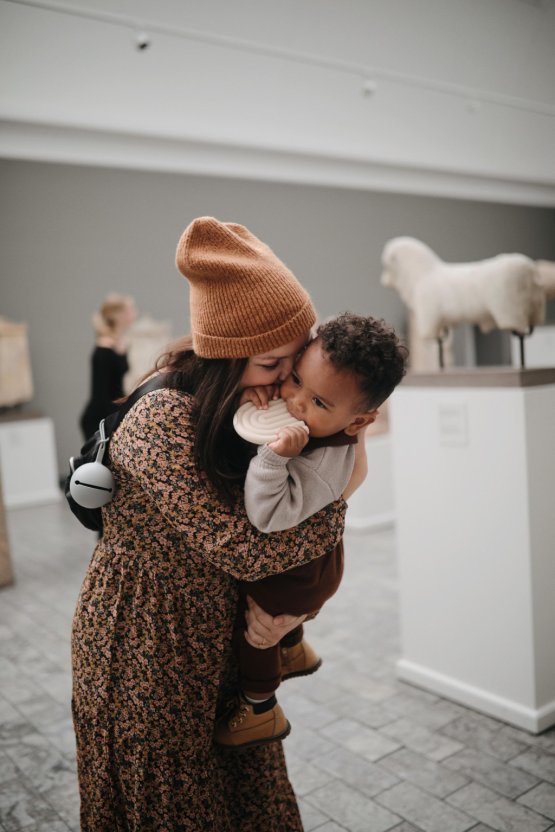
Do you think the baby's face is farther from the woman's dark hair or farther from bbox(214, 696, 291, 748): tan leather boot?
bbox(214, 696, 291, 748): tan leather boot

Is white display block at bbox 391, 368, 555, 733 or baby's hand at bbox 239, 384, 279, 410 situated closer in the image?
baby's hand at bbox 239, 384, 279, 410

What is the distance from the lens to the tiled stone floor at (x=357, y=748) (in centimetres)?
269

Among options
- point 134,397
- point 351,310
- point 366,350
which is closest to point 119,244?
point 351,310

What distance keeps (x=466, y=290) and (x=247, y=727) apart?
268 centimetres

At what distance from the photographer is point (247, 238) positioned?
1591mm

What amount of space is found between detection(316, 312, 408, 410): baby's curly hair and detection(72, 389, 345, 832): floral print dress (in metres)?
0.27

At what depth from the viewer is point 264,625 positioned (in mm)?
1595

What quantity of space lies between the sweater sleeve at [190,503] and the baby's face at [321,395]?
0.20 meters

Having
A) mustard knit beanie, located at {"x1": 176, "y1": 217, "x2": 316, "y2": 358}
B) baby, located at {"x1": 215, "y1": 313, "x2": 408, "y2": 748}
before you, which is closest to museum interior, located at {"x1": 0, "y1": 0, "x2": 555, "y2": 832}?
baby, located at {"x1": 215, "y1": 313, "x2": 408, "y2": 748}

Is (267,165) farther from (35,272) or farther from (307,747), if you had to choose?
(307,747)

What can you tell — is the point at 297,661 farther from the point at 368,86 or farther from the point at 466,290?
the point at 368,86

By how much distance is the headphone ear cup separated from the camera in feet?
4.95

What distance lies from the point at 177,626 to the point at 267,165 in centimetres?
1015

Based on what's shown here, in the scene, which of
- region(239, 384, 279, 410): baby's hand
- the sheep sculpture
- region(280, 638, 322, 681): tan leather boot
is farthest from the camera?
the sheep sculpture
